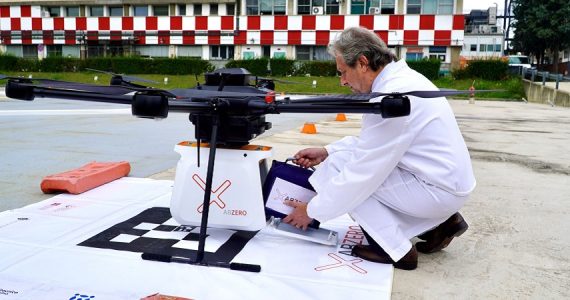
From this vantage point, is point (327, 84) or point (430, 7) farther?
point (430, 7)

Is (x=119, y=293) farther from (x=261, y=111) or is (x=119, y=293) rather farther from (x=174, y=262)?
(x=261, y=111)

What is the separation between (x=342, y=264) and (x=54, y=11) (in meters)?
30.1

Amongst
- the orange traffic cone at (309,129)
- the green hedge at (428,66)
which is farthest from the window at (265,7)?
the orange traffic cone at (309,129)

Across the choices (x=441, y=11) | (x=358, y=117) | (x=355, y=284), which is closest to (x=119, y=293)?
(x=355, y=284)

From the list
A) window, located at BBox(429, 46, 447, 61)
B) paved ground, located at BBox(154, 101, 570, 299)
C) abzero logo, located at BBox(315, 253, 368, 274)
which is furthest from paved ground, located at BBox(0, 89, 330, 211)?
window, located at BBox(429, 46, 447, 61)

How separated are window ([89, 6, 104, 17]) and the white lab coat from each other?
27958mm

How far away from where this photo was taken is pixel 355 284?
6.30ft

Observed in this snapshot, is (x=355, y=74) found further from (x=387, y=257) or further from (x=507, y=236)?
(x=507, y=236)

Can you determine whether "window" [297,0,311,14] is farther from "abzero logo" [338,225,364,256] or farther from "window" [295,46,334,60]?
"abzero logo" [338,225,364,256]

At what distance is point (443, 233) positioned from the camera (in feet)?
7.50

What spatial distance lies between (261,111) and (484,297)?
1.09m

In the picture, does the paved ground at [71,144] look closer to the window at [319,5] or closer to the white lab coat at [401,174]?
the white lab coat at [401,174]

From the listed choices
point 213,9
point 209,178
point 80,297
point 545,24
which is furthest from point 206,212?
point 545,24

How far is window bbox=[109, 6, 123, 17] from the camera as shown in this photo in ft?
88.5
